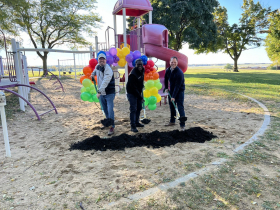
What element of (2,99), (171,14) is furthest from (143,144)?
(171,14)

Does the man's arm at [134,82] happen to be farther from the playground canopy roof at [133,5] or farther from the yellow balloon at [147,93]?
the playground canopy roof at [133,5]

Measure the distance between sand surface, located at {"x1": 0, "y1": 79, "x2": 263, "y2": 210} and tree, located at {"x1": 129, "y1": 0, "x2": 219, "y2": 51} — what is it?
20.3 metres

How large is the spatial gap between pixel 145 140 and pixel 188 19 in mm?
25516

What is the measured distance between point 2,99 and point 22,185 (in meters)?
1.61

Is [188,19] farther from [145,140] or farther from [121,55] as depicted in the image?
[145,140]

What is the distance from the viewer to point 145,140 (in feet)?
15.8

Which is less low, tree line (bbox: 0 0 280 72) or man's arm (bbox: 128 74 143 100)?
tree line (bbox: 0 0 280 72)

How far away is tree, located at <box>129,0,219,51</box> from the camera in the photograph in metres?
24.1

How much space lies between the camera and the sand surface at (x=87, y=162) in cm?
284

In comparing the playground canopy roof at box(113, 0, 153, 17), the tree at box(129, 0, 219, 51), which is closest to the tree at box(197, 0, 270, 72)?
the tree at box(129, 0, 219, 51)

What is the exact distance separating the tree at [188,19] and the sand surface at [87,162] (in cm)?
2025

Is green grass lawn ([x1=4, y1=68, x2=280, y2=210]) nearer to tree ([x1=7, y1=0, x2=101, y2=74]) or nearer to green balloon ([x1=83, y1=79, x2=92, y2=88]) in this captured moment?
green balloon ([x1=83, y1=79, x2=92, y2=88])

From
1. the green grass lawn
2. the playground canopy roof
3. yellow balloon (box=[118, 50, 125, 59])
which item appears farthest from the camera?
the playground canopy roof

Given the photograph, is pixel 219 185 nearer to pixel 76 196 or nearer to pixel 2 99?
pixel 76 196
